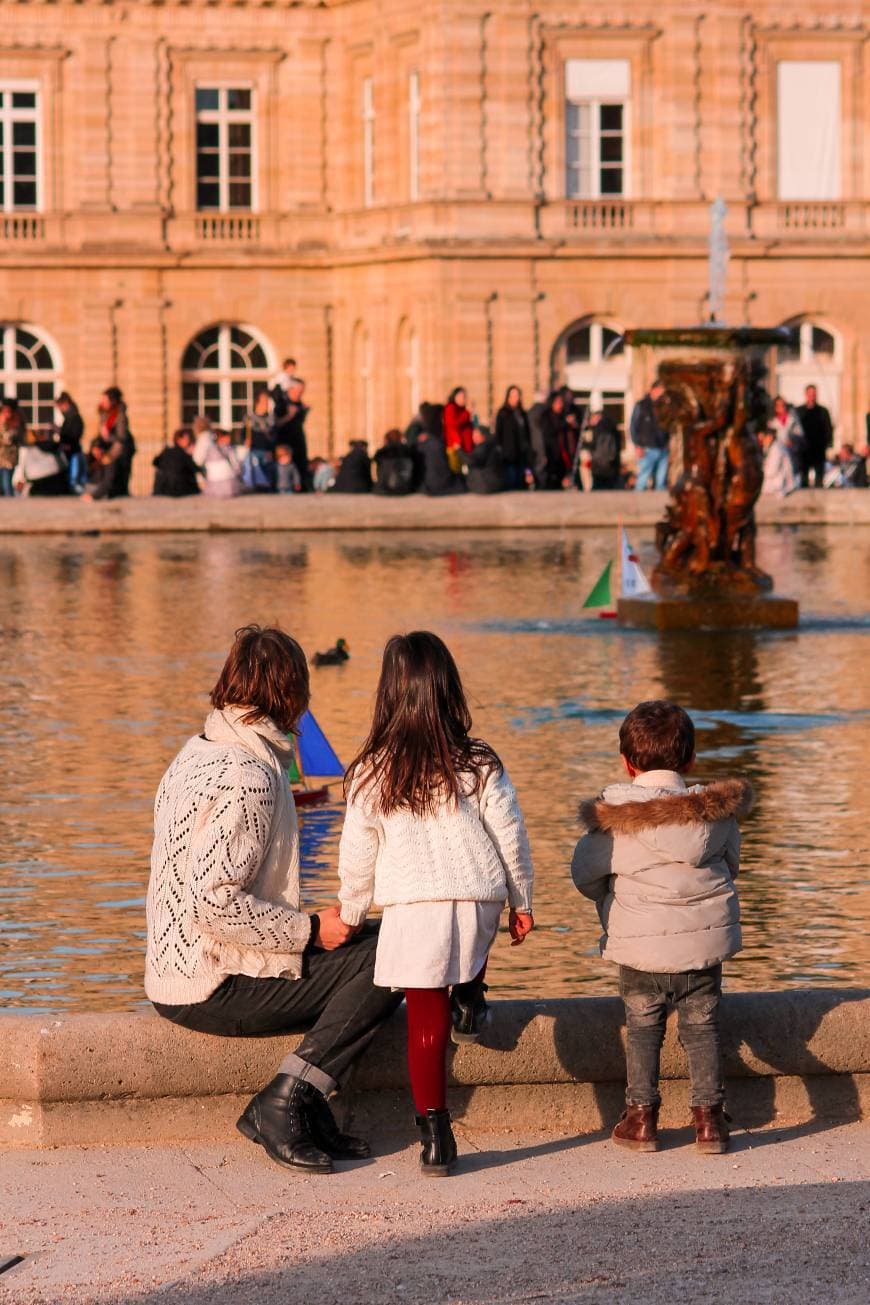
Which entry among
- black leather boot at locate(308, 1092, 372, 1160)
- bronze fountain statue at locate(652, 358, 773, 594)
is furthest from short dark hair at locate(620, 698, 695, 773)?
bronze fountain statue at locate(652, 358, 773, 594)

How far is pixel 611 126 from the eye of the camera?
46562 millimetres

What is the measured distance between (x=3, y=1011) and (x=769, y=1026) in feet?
7.72

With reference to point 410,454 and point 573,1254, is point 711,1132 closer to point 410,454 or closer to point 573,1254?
point 573,1254

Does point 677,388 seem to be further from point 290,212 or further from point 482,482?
point 290,212

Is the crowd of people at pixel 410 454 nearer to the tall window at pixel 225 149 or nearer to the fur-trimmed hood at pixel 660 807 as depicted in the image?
the tall window at pixel 225 149

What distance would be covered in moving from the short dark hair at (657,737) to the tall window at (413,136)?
3961 cm

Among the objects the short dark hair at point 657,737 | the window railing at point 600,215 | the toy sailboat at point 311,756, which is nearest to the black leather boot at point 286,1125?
the short dark hair at point 657,737

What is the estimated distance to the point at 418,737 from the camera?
22.5 ft

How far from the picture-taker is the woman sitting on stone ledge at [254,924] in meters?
6.95

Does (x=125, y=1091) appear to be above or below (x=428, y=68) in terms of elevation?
below

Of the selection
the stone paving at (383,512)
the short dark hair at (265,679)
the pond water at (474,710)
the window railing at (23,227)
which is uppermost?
the window railing at (23,227)

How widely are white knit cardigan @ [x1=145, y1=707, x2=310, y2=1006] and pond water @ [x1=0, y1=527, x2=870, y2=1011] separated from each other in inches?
62.6

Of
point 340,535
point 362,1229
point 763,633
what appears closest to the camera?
point 362,1229

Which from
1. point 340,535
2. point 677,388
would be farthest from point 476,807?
point 340,535
